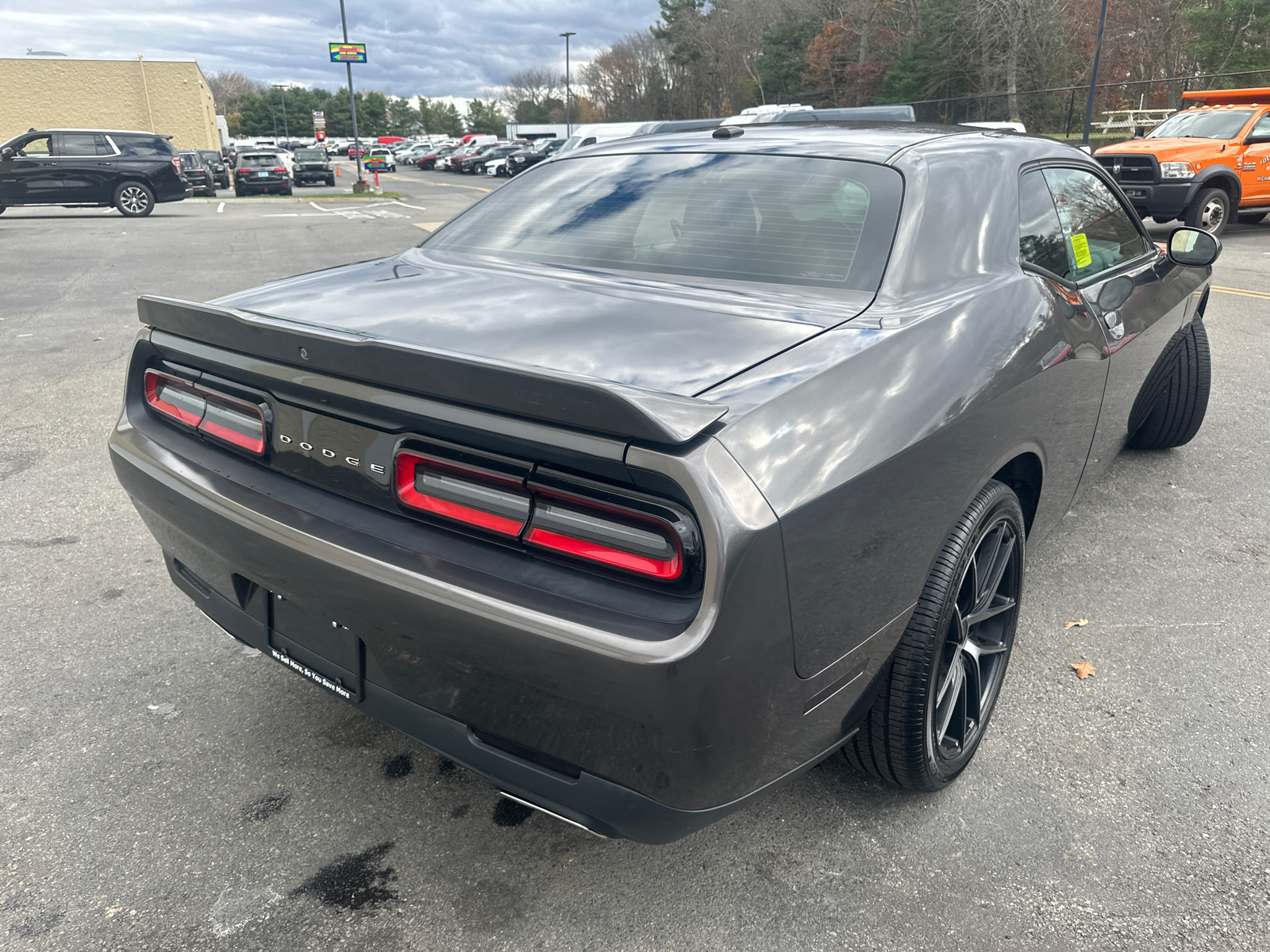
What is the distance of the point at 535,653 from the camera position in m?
1.61

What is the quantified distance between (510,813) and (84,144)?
22502mm

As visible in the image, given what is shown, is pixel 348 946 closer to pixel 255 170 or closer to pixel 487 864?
pixel 487 864

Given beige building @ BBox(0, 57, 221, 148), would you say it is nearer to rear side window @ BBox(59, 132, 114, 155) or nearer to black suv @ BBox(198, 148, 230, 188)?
black suv @ BBox(198, 148, 230, 188)

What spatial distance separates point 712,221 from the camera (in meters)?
2.65

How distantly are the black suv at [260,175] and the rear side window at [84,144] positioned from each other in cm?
1096

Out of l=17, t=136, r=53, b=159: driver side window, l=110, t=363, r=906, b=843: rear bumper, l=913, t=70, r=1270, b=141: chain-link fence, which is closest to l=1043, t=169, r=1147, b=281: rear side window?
l=110, t=363, r=906, b=843: rear bumper

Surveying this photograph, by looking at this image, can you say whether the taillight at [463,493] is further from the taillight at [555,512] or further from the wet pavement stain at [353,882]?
the wet pavement stain at [353,882]

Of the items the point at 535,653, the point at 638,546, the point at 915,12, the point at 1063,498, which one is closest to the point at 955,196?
the point at 1063,498

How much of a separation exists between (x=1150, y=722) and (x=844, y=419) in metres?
1.67

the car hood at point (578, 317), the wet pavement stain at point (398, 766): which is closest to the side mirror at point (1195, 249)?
the car hood at point (578, 317)

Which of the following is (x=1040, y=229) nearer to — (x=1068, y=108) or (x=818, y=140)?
(x=818, y=140)

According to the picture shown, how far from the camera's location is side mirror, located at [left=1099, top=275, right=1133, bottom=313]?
3.02m

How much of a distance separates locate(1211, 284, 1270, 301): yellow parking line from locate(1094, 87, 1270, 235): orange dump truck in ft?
11.6

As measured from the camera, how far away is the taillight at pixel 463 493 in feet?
5.65
